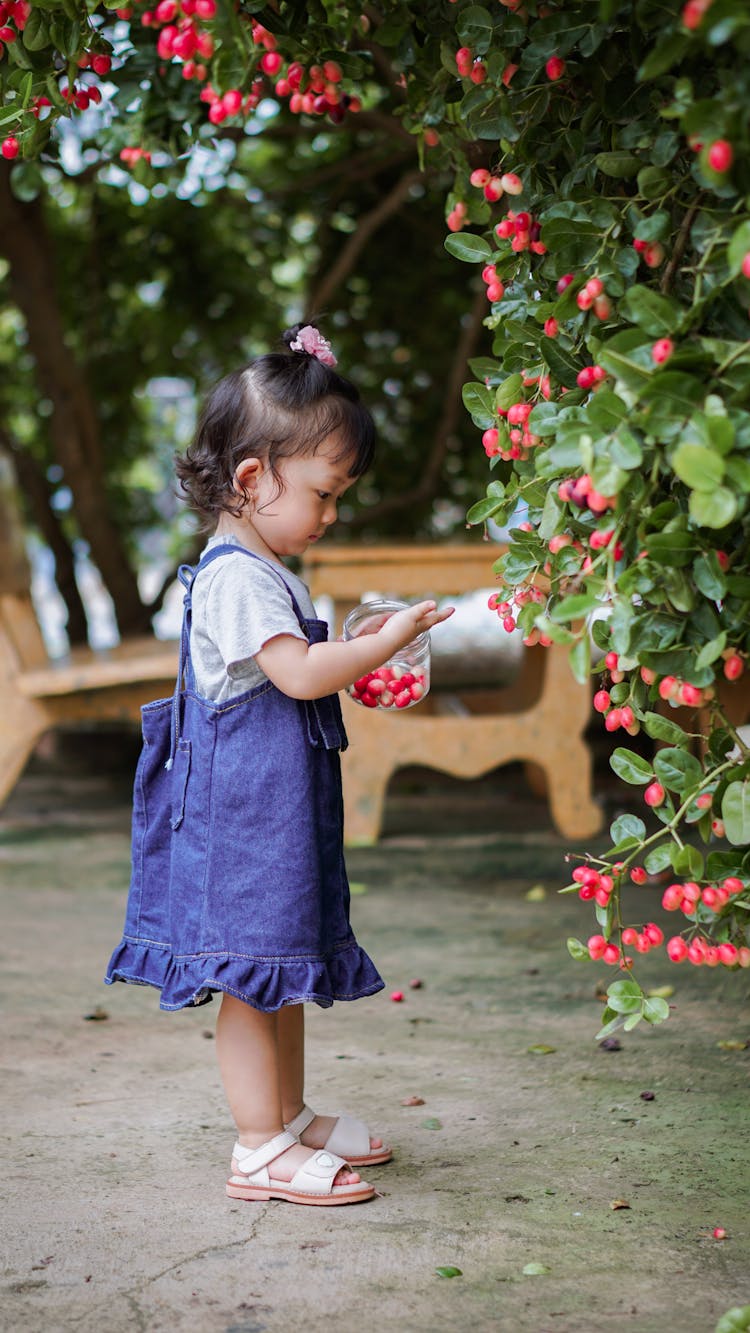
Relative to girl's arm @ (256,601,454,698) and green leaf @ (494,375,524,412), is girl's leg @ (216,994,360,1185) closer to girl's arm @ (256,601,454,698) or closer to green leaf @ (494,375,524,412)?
girl's arm @ (256,601,454,698)

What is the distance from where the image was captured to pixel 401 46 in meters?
2.24

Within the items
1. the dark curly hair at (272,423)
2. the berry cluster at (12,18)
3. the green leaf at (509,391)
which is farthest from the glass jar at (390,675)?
the berry cluster at (12,18)

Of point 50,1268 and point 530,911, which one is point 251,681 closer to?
point 50,1268

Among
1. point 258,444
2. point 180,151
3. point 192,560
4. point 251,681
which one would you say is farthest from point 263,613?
point 192,560

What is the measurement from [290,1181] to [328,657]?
2.49 ft

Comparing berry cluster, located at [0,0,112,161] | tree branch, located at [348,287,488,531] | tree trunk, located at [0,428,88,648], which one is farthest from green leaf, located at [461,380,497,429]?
tree trunk, located at [0,428,88,648]

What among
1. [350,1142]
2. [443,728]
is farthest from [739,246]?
[443,728]

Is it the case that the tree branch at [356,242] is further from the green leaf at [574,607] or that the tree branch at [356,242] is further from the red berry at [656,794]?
the green leaf at [574,607]

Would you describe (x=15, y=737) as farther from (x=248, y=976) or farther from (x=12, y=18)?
(x=12, y=18)

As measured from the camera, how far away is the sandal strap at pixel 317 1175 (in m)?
2.13

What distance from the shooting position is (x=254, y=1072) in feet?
7.16

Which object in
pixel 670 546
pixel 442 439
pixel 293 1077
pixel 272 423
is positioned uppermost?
pixel 442 439

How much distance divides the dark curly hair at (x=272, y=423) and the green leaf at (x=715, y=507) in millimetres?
841

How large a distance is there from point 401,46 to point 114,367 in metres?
5.03
